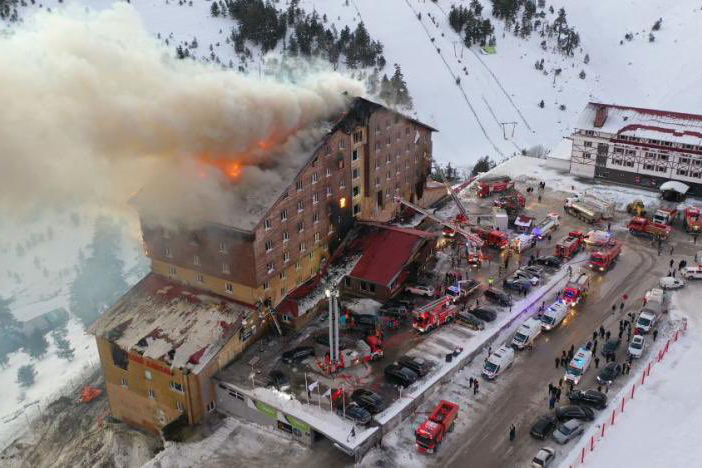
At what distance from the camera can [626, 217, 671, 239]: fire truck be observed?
63312 mm

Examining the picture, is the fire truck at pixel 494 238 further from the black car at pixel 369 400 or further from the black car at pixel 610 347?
the black car at pixel 369 400

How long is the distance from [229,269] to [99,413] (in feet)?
60.2

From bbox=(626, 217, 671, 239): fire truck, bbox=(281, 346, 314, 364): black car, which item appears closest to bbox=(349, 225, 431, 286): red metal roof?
bbox=(281, 346, 314, 364): black car

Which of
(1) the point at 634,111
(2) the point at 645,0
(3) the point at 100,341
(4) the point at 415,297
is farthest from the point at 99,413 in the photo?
(2) the point at 645,0

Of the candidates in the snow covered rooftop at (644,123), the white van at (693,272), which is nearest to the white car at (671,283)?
the white van at (693,272)

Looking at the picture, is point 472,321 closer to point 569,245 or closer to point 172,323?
point 569,245

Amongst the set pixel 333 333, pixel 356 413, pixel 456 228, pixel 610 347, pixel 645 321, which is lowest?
pixel 356 413

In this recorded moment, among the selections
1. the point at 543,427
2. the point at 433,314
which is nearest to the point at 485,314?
the point at 433,314

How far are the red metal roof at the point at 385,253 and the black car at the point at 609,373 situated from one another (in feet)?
54.2

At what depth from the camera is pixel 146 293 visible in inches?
1967

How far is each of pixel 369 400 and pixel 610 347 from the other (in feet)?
58.4

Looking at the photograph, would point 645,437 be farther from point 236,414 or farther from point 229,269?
point 229,269

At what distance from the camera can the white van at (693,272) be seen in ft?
183

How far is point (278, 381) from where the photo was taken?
42875mm
